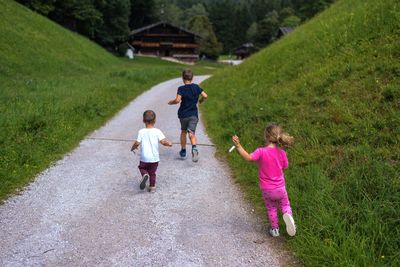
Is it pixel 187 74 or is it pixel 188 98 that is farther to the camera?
pixel 188 98

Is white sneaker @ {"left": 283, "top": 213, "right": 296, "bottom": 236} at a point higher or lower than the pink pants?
lower

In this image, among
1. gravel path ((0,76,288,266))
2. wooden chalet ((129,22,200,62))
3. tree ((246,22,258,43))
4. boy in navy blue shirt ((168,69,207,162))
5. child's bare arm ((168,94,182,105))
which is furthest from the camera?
tree ((246,22,258,43))

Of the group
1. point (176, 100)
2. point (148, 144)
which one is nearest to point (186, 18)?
point (176, 100)

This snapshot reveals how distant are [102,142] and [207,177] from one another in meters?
3.61

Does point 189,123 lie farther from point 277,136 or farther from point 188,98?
point 277,136

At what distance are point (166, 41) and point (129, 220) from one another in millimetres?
69068

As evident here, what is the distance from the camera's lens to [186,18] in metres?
126

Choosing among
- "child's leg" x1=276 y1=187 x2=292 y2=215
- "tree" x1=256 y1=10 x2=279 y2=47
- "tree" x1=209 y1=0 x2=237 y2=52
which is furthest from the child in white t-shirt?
"tree" x1=209 y1=0 x2=237 y2=52

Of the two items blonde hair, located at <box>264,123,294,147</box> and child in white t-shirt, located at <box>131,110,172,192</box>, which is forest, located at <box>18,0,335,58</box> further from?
blonde hair, located at <box>264,123,294,147</box>

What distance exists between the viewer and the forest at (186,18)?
167 ft

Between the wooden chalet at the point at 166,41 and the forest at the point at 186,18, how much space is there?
3.85 metres

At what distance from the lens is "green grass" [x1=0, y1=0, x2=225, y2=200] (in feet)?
23.4

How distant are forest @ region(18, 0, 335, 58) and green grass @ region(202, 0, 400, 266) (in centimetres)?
4216

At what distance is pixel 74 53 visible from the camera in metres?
32.3
